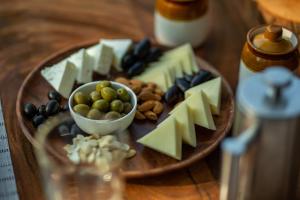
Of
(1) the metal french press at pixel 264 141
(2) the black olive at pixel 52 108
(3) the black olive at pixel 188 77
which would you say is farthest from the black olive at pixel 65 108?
(1) the metal french press at pixel 264 141

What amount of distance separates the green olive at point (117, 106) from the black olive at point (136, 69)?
0.15 meters

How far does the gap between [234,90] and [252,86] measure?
0.39m

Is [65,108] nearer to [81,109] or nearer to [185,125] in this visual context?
[81,109]

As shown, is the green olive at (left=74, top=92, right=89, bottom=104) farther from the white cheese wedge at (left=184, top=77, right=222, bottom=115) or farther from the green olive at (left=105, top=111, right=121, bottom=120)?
the white cheese wedge at (left=184, top=77, right=222, bottom=115)

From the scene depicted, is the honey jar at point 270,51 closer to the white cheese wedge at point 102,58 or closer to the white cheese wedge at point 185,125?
the white cheese wedge at point 185,125

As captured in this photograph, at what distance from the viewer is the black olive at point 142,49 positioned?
3.67ft

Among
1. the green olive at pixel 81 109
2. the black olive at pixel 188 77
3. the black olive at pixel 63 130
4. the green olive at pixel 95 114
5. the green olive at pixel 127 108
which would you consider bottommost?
the black olive at pixel 188 77

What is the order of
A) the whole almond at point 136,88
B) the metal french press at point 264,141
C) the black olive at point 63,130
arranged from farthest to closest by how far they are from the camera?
the whole almond at point 136,88 → the black olive at point 63,130 → the metal french press at point 264,141

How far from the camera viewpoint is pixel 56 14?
1.27 meters

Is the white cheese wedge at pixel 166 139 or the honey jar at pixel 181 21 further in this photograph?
the honey jar at pixel 181 21

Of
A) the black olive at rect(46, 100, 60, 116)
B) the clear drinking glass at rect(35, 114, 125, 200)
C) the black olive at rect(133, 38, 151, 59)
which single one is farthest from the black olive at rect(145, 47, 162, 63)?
the clear drinking glass at rect(35, 114, 125, 200)

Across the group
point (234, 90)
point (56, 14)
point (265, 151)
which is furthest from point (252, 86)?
point (56, 14)

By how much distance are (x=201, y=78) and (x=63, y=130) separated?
30 cm

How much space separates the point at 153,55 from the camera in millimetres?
1127
